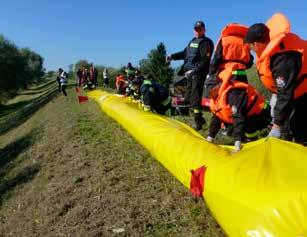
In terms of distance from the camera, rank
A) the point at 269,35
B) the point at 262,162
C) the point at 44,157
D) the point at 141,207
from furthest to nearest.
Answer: the point at 44,157 < the point at 141,207 < the point at 269,35 < the point at 262,162

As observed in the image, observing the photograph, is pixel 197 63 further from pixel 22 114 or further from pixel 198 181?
pixel 22 114

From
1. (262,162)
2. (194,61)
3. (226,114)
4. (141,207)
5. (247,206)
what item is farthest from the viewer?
(194,61)

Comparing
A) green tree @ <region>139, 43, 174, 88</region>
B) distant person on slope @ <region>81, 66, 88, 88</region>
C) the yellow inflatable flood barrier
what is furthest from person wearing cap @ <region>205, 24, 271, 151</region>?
green tree @ <region>139, 43, 174, 88</region>

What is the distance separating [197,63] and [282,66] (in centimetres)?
387

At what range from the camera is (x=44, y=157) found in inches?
547

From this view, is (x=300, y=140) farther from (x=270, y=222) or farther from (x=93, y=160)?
(x=93, y=160)

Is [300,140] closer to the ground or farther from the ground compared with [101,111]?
farther from the ground

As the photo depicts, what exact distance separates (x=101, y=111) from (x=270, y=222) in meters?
13.7

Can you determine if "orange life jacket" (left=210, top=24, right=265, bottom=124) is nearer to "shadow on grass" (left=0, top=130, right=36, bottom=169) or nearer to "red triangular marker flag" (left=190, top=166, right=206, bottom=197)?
"red triangular marker flag" (left=190, top=166, right=206, bottom=197)

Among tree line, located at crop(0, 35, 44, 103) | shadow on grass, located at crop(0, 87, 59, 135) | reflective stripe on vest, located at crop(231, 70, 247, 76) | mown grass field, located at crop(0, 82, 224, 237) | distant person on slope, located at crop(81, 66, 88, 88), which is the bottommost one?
tree line, located at crop(0, 35, 44, 103)

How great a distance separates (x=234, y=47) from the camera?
771 centimetres

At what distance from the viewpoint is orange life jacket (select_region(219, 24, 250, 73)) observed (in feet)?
25.3

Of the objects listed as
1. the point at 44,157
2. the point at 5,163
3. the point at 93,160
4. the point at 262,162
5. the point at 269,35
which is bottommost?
the point at 5,163

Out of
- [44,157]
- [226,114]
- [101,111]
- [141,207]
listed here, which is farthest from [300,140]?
[101,111]
